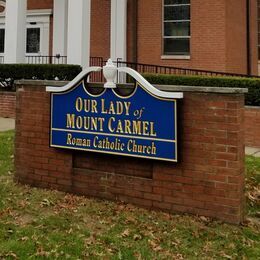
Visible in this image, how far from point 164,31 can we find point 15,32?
5.88m

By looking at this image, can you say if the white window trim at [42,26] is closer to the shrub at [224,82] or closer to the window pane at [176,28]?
the window pane at [176,28]

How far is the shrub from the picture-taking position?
10.8 meters

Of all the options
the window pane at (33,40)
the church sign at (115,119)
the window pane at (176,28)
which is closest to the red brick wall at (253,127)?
the church sign at (115,119)

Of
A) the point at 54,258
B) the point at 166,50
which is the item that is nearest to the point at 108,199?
the point at 54,258

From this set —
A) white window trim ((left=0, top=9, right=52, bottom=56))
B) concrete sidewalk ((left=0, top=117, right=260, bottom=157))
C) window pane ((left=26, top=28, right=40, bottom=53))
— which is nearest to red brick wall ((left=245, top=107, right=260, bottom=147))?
concrete sidewalk ((left=0, top=117, right=260, bottom=157))

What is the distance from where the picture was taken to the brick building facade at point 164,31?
15594mm

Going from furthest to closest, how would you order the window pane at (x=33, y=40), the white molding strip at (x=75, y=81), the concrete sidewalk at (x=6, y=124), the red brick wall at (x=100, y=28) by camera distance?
the window pane at (x=33, y=40), the red brick wall at (x=100, y=28), the concrete sidewalk at (x=6, y=124), the white molding strip at (x=75, y=81)

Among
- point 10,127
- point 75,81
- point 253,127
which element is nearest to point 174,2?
point 253,127

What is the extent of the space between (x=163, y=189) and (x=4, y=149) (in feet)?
13.9

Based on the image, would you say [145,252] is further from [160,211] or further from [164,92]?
[164,92]

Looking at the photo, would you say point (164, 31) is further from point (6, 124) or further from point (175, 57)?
point (6, 124)

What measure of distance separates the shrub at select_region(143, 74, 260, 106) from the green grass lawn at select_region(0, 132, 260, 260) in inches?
231

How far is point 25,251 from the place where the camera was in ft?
12.7

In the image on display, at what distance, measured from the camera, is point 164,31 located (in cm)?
1680
